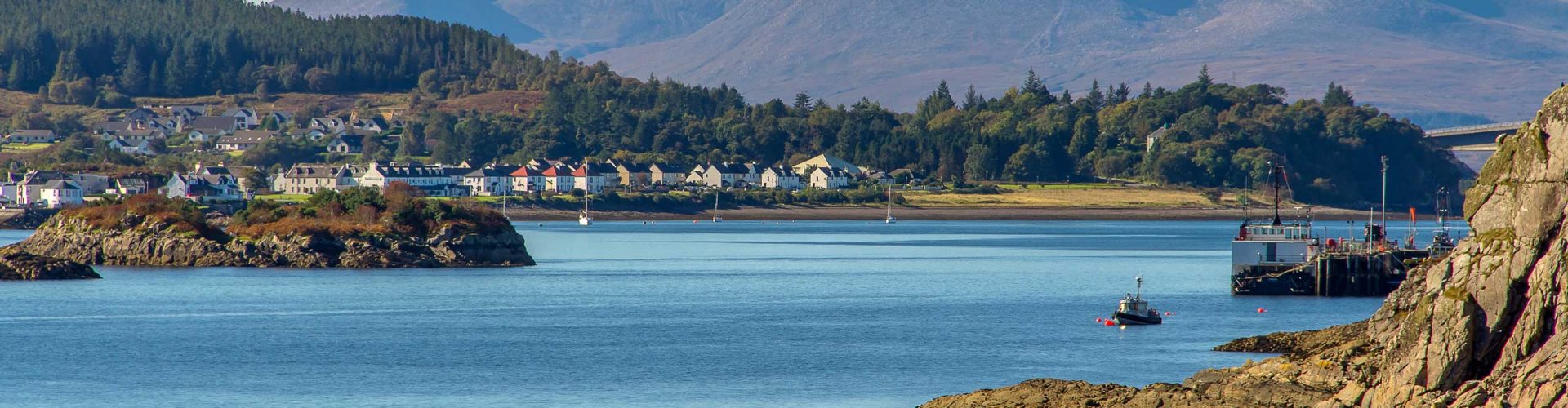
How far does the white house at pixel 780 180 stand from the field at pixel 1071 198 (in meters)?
14.8

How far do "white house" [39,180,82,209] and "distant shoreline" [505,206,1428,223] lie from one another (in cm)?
3523

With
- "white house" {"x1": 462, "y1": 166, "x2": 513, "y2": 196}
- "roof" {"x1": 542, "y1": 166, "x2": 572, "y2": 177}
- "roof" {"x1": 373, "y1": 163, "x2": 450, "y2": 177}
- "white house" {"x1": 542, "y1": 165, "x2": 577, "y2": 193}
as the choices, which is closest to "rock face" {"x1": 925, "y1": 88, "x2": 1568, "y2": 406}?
"roof" {"x1": 373, "y1": 163, "x2": 450, "y2": 177}

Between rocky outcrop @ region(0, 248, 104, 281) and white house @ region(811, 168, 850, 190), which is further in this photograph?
white house @ region(811, 168, 850, 190)

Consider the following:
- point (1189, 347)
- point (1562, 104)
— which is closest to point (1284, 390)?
point (1562, 104)

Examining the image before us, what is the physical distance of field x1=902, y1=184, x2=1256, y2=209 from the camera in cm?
17012

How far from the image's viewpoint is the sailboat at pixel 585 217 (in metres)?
153

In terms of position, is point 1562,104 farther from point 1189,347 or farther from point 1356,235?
point 1356,235

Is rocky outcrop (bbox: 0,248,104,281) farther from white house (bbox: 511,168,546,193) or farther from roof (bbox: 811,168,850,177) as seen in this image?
roof (bbox: 811,168,850,177)

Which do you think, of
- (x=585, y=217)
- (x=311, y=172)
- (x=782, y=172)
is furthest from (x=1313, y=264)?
(x=782, y=172)

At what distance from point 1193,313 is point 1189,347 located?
11.1m

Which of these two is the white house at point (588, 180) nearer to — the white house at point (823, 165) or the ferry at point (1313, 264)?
the white house at point (823, 165)

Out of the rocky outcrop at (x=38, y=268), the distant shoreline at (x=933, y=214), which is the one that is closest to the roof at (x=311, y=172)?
the distant shoreline at (x=933, y=214)

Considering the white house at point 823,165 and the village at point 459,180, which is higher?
the white house at point 823,165

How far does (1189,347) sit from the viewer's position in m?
43.1
